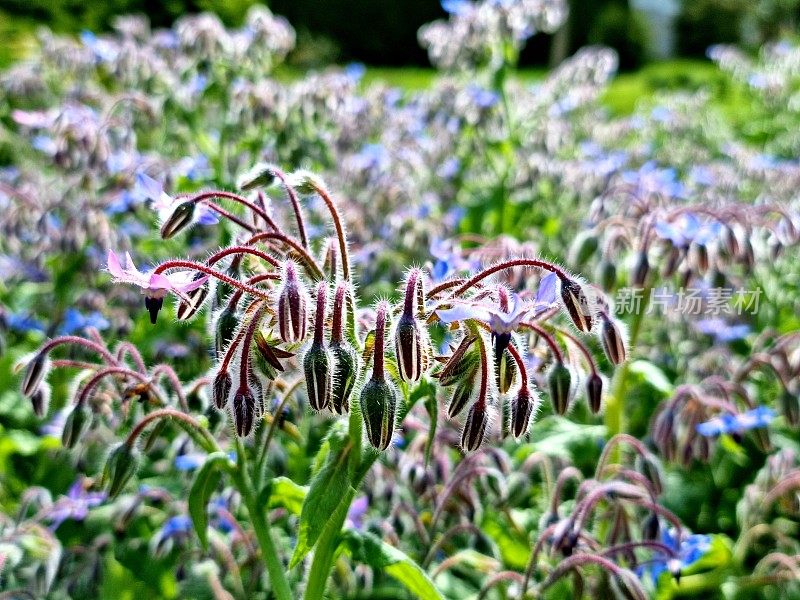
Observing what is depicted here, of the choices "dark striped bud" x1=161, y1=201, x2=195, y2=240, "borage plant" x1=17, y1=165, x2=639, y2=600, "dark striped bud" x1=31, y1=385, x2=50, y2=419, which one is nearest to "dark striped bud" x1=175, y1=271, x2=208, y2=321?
"borage plant" x1=17, y1=165, x2=639, y2=600

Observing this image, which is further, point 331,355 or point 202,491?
point 202,491

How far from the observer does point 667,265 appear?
234 cm

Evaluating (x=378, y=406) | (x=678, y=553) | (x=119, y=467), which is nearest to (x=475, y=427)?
(x=378, y=406)

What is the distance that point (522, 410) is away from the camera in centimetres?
141

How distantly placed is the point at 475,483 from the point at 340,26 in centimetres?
2030

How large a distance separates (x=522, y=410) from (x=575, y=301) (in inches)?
7.3

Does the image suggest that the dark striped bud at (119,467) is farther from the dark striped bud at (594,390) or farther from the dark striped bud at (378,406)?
the dark striped bud at (594,390)

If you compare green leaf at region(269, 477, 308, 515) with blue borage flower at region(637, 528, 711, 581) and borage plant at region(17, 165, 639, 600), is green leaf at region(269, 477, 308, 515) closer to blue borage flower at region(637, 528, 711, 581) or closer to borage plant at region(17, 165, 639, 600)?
borage plant at region(17, 165, 639, 600)

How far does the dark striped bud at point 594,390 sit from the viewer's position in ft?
5.95

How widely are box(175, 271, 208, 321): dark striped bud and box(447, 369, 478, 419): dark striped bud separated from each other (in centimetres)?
43

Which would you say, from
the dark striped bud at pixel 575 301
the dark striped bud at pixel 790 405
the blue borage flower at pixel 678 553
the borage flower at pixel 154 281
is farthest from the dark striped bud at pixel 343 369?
the dark striped bud at pixel 790 405

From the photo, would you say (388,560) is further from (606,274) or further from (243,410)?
(606,274)

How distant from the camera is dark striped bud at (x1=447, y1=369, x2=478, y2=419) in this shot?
139 cm

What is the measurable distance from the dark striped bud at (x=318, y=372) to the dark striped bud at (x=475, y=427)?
0.75 ft
